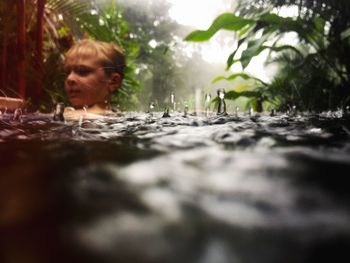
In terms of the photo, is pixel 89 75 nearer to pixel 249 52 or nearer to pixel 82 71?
pixel 82 71

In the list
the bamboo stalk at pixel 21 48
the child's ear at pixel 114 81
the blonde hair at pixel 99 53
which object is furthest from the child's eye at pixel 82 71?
the bamboo stalk at pixel 21 48

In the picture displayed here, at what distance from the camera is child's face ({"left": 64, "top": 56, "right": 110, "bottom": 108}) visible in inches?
A: 111

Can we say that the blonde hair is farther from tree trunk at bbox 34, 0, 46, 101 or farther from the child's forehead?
tree trunk at bbox 34, 0, 46, 101

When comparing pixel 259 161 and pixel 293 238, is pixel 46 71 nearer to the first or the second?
pixel 259 161

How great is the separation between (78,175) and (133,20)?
13.1 m

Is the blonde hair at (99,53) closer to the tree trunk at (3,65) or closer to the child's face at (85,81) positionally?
the child's face at (85,81)

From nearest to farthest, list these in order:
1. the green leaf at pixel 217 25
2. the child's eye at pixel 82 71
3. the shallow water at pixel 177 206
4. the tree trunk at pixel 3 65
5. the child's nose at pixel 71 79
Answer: the shallow water at pixel 177 206, the child's nose at pixel 71 79, the child's eye at pixel 82 71, the tree trunk at pixel 3 65, the green leaf at pixel 217 25

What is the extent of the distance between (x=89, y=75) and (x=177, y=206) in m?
2.58

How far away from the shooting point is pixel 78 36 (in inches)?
172

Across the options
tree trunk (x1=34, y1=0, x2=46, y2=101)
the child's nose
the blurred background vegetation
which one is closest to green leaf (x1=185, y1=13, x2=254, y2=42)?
the blurred background vegetation

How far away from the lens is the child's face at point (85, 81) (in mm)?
2824

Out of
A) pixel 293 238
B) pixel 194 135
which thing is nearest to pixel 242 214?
pixel 293 238

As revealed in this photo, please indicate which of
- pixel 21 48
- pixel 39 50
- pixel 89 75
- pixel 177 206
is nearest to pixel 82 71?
pixel 89 75

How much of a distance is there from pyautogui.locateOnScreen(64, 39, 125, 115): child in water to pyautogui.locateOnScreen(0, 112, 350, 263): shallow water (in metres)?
2.08
